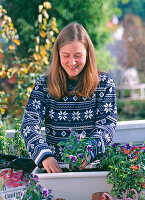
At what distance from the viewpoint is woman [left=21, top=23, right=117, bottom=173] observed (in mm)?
2068

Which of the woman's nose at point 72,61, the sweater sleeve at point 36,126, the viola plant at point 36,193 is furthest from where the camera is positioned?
the woman's nose at point 72,61

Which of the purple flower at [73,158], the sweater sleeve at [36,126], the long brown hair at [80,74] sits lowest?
the purple flower at [73,158]

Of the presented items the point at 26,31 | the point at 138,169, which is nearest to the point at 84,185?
the point at 138,169

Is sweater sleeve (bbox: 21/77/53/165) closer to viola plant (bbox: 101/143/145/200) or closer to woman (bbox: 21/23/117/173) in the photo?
woman (bbox: 21/23/117/173)

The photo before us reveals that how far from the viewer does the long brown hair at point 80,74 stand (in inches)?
83.5

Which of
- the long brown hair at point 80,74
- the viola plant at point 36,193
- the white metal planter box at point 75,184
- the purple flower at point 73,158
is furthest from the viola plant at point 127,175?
the long brown hair at point 80,74

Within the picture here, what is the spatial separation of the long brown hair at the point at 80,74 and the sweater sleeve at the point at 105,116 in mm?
62

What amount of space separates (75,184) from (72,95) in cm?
62

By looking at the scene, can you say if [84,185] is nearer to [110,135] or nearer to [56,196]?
[56,196]

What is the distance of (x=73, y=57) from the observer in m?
2.05

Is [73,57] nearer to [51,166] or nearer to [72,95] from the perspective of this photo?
[72,95]

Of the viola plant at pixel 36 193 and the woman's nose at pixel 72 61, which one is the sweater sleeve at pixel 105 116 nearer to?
the woman's nose at pixel 72 61

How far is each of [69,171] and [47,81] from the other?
1.96 ft

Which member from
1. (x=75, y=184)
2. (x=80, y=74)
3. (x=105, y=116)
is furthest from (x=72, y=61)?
(x=75, y=184)
